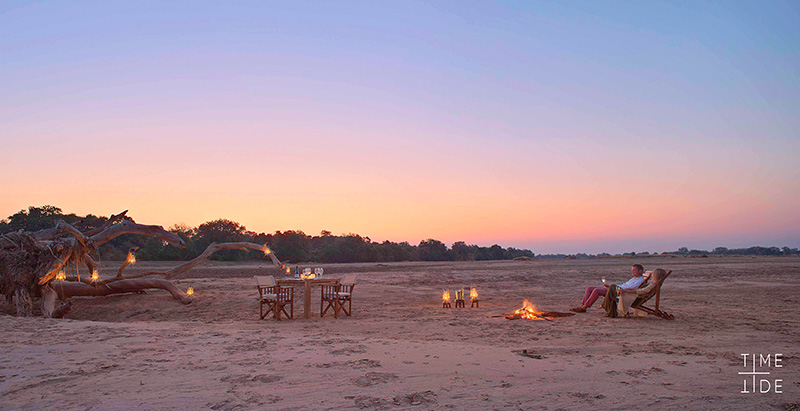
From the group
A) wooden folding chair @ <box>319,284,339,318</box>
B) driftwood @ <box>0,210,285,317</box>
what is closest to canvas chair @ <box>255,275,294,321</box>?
wooden folding chair @ <box>319,284,339,318</box>

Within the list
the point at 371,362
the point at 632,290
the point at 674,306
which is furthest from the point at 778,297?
the point at 371,362

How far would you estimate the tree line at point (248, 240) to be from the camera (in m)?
33.2

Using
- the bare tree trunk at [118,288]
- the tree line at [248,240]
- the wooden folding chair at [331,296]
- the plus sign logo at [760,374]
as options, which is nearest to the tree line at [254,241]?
the tree line at [248,240]

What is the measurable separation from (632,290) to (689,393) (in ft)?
19.0

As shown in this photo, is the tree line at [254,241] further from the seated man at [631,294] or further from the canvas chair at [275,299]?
the seated man at [631,294]

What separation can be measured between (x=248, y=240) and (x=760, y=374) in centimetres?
3986

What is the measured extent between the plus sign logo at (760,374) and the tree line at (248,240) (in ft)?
109

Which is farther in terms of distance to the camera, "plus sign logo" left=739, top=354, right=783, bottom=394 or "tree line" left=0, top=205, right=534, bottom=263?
"tree line" left=0, top=205, right=534, bottom=263

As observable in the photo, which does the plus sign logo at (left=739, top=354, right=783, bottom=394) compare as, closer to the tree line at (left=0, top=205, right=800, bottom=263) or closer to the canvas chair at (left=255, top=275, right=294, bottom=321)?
the canvas chair at (left=255, top=275, right=294, bottom=321)

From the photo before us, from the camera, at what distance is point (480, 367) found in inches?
190

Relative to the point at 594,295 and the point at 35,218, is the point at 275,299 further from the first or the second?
the point at 35,218

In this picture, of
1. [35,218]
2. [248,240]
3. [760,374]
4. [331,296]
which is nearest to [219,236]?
[248,240]

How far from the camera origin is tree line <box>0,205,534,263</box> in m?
33.2

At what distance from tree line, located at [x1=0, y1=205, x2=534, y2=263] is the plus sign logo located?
109 ft
